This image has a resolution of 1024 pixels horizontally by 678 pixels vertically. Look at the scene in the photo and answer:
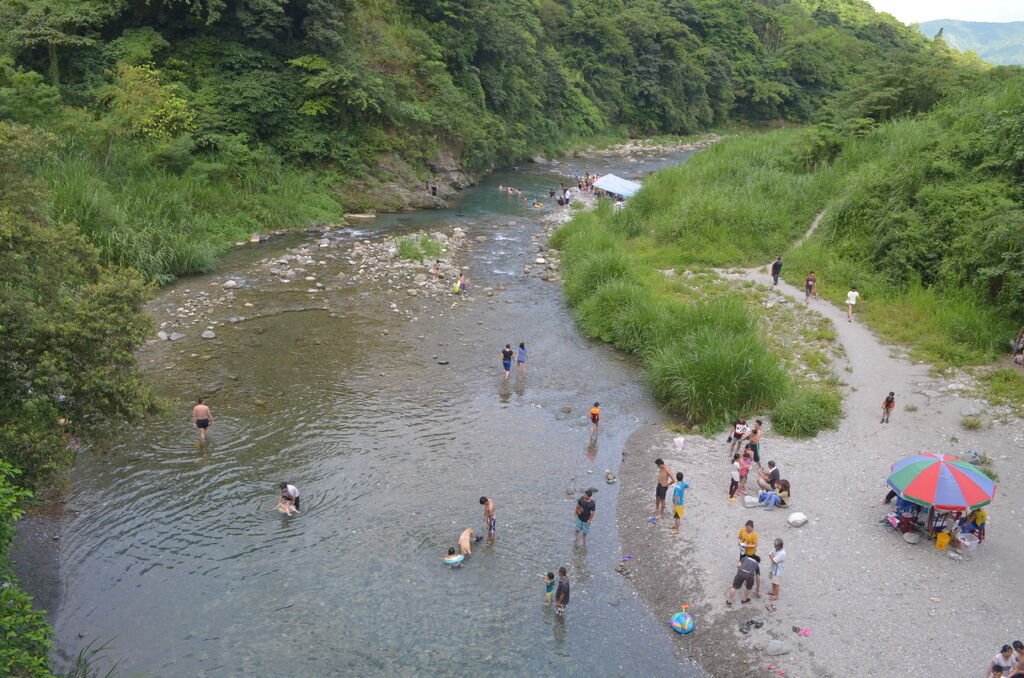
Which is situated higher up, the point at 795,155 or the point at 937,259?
the point at 795,155

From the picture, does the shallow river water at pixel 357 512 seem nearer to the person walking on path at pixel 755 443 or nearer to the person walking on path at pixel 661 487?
the person walking on path at pixel 661 487

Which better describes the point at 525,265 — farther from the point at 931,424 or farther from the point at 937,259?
the point at 931,424

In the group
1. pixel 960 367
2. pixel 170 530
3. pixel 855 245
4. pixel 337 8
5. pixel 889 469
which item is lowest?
pixel 170 530

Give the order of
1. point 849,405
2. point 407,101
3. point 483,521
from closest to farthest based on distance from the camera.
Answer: point 483,521 < point 849,405 < point 407,101

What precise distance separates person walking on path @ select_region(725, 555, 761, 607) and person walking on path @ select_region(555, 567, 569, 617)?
3132 millimetres

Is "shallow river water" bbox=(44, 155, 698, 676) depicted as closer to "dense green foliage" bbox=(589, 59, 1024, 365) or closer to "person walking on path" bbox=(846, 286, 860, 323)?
"person walking on path" bbox=(846, 286, 860, 323)

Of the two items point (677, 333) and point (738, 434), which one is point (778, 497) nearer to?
point (738, 434)

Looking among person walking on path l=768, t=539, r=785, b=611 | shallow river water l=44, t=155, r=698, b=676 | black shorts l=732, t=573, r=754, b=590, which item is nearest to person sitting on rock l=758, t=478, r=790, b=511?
person walking on path l=768, t=539, r=785, b=611

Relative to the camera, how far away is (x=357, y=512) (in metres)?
15.3

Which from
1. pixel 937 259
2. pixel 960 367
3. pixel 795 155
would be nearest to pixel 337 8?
pixel 795 155

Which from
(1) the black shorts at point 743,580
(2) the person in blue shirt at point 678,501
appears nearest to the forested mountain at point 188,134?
(1) the black shorts at point 743,580

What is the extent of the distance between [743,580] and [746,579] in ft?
0.19

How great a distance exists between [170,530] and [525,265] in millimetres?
22888

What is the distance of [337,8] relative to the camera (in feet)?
130
